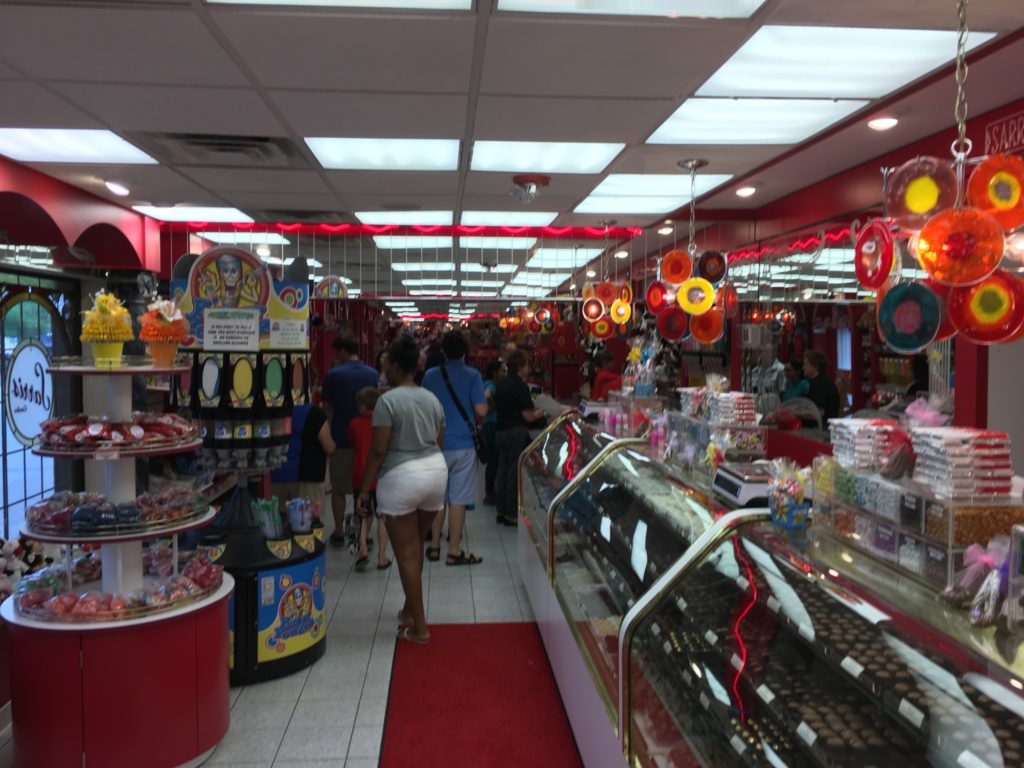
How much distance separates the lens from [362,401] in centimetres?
615

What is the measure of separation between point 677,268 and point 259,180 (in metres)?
3.49

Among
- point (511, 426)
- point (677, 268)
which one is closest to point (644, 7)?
point (677, 268)

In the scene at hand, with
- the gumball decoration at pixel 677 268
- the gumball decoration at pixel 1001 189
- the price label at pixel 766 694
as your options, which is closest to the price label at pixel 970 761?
the price label at pixel 766 694

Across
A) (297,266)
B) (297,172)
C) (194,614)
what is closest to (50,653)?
(194,614)

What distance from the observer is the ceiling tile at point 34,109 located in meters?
4.26

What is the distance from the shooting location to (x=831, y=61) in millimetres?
3887

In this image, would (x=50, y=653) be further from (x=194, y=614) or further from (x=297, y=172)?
(x=297, y=172)

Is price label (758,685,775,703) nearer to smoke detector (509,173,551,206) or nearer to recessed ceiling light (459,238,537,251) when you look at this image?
smoke detector (509,173,551,206)

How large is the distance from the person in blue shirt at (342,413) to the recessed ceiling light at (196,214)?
255cm

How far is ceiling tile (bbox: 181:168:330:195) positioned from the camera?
6305 mm

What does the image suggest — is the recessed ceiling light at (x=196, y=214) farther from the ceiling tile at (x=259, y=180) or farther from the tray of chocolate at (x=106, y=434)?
the tray of chocolate at (x=106, y=434)

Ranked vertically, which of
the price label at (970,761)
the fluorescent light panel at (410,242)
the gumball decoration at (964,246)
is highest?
the fluorescent light panel at (410,242)

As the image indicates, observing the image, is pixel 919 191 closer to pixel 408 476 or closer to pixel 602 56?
pixel 602 56

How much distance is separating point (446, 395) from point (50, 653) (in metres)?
3.44
